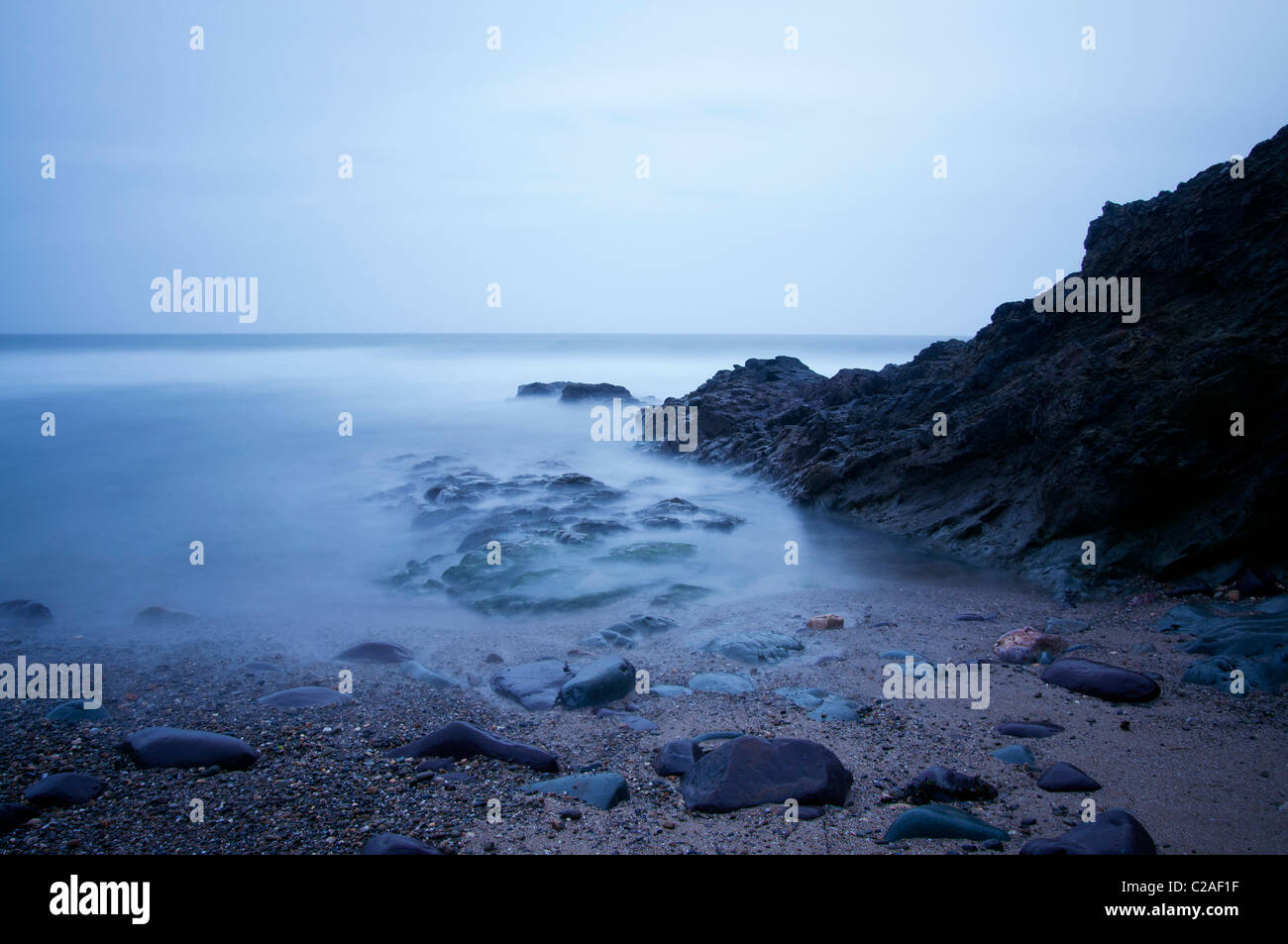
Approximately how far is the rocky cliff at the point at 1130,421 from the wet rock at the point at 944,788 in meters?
4.10

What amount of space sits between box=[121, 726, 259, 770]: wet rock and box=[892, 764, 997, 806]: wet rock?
333 centimetres

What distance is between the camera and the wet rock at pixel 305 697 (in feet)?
15.7

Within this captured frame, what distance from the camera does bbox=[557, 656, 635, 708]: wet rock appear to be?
493cm

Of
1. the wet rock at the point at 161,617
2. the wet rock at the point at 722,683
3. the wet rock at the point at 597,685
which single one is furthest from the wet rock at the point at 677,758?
the wet rock at the point at 161,617

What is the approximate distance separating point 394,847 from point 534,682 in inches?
89.2

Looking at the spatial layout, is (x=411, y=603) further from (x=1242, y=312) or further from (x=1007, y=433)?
(x=1242, y=312)

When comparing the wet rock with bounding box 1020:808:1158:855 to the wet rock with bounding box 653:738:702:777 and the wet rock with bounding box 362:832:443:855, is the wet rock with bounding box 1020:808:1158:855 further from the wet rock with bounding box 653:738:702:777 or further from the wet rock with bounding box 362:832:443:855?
the wet rock with bounding box 362:832:443:855

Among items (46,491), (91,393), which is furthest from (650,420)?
(91,393)

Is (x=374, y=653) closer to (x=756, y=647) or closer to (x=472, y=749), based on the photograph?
(x=472, y=749)

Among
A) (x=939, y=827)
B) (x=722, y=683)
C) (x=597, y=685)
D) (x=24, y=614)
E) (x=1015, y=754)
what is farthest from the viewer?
(x=24, y=614)

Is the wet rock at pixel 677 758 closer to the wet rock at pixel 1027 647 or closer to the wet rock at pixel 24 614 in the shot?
the wet rock at pixel 1027 647

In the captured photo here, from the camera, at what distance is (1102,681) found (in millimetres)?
4602

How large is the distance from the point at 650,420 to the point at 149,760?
621 inches

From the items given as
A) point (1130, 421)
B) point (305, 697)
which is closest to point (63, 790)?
point (305, 697)
